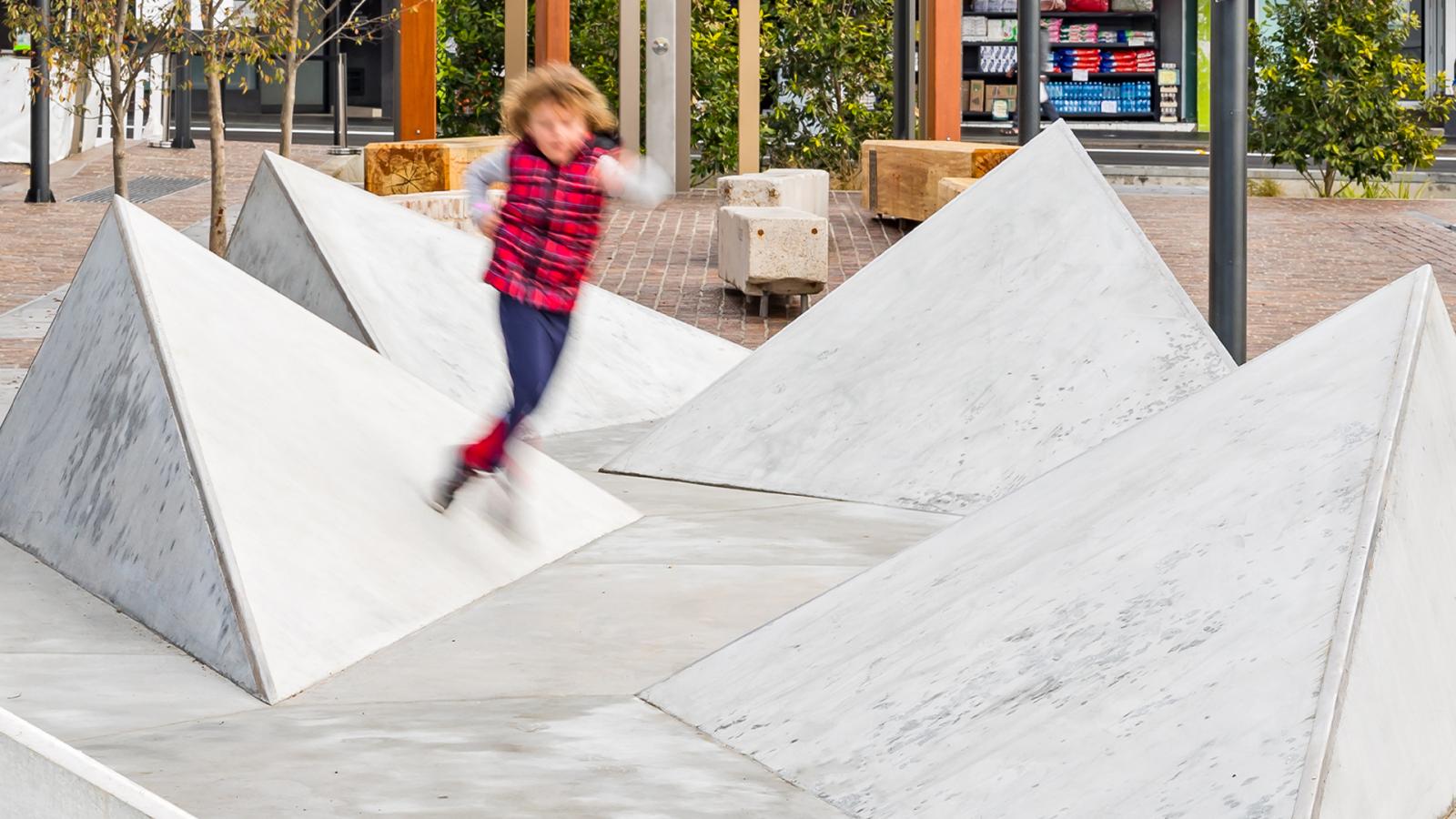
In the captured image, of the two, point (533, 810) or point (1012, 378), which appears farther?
point (1012, 378)

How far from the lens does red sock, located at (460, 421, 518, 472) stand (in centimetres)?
503

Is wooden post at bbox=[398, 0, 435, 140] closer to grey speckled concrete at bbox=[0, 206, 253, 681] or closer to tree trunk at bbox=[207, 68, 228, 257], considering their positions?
tree trunk at bbox=[207, 68, 228, 257]

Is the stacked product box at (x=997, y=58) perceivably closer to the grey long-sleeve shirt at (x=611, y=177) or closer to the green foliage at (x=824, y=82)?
→ the green foliage at (x=824, y=82)

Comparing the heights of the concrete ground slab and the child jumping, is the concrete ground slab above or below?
below

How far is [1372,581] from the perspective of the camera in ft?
10.0

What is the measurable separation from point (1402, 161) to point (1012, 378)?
15.5 metres

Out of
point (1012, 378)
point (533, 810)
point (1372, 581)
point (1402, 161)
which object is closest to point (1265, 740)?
point (1372, 581)

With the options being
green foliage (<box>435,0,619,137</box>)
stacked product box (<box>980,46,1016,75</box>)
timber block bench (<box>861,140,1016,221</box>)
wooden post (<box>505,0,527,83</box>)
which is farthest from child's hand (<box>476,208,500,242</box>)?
stacked product box (<box>980,46,1016,75</box>)

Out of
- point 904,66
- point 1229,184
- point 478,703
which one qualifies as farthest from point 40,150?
point 478,703

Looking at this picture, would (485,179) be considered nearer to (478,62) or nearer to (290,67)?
(290,67)

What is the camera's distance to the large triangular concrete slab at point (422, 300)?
6.88 m

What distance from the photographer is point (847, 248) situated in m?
14.8

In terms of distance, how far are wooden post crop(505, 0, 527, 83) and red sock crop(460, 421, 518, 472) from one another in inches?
532

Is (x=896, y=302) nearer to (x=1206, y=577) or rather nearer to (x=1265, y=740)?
(x=1206, y=577)
